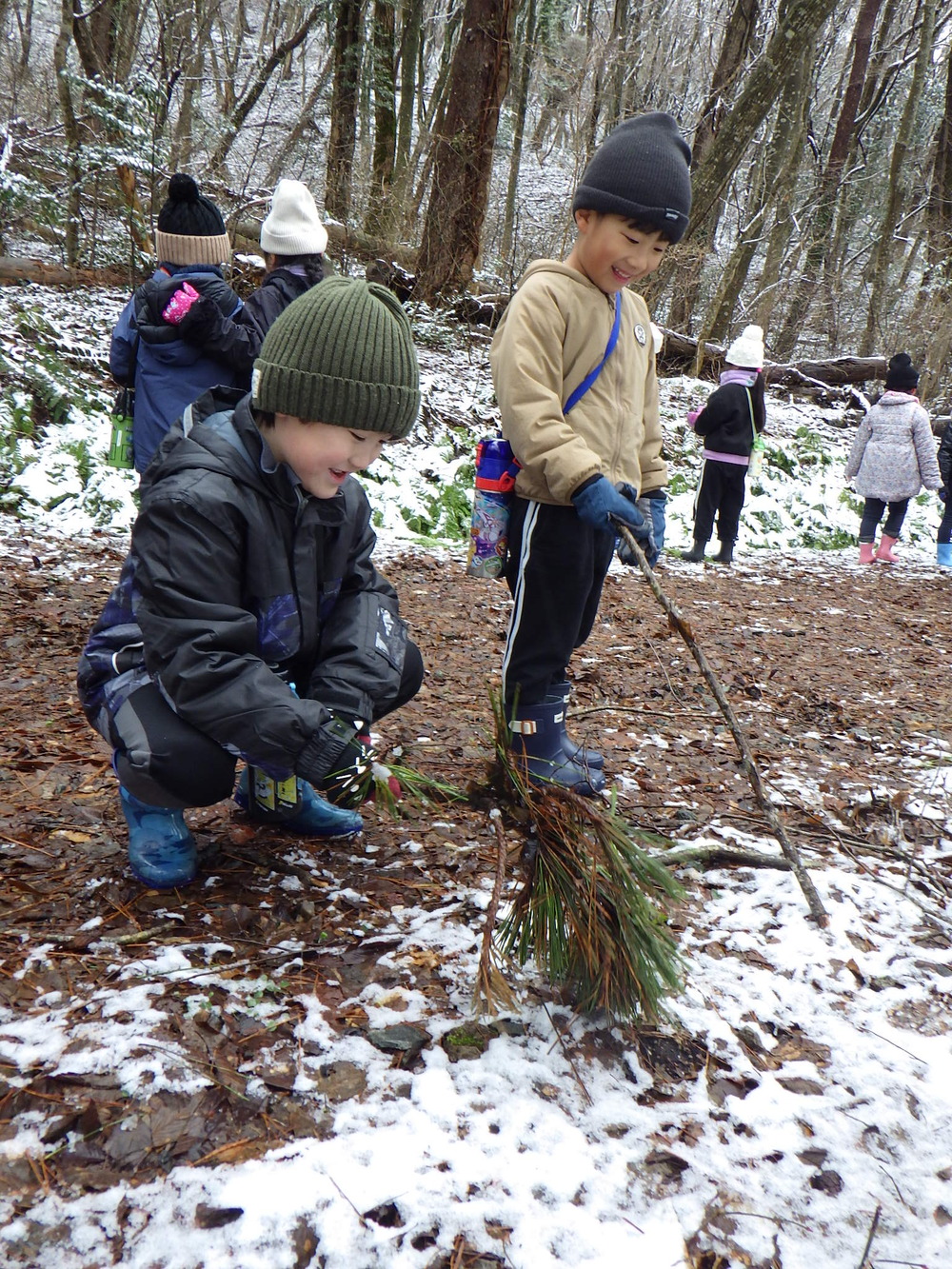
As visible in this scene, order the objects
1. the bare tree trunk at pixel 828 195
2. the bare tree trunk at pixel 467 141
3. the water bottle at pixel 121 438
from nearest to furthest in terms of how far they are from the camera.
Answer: the water bottle at pixel 121 438 → the bare tree trunk at pixel 467 141 → the bare tree trunk at pixel 828 195

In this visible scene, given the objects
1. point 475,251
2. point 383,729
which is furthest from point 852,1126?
point 475,251

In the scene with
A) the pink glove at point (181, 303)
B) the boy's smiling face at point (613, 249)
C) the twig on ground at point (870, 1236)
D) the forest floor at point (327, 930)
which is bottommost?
the forest floor at point (327, 930)

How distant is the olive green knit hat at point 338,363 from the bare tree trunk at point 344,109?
9.35 m

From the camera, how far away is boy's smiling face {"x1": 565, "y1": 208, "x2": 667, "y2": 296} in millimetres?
2559

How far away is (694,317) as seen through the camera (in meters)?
15.1

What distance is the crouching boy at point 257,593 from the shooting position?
1901mm

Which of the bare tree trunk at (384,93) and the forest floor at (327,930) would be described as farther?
the bare tree trunk at (384,93)

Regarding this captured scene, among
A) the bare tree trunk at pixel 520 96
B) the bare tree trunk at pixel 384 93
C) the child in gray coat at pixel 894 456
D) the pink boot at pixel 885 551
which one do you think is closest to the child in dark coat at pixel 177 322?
the child in gray coat at pixel 894 456

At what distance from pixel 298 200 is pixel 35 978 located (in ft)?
11.9

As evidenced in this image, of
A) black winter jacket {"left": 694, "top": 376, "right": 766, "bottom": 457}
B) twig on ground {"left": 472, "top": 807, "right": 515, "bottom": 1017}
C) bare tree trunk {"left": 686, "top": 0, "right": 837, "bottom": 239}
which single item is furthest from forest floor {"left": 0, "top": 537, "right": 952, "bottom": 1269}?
bare tree trunk {"left": 686, "top": 0, "right": 837, "bottom": 239}

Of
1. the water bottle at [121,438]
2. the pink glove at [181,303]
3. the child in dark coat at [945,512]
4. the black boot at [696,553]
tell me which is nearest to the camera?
the pink glove at [181,303]

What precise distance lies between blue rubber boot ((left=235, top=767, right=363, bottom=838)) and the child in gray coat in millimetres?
7665

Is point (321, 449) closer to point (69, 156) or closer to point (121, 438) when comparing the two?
point (121, 438)

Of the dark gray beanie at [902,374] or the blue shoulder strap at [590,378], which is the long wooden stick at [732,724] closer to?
the blue shoulder strap at [590,378]
